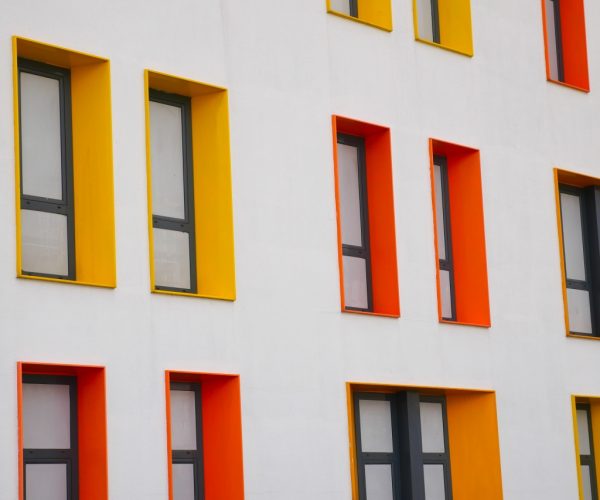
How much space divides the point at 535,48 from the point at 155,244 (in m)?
8.01

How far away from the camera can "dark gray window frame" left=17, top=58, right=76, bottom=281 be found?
16062 millimetres

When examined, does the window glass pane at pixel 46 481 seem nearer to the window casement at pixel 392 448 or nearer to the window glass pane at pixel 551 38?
the window casement at pixel 392 448

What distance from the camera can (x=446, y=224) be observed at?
68.8 feet

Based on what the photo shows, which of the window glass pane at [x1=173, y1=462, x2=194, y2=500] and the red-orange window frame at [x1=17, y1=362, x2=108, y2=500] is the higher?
the red-orange window frame at [x1=17, y1=362, x2=108, y2=500]

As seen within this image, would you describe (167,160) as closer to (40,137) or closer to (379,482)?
(40,137)

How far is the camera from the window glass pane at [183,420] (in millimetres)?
16812

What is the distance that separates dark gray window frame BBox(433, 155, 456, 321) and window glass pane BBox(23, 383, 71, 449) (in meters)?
6.71

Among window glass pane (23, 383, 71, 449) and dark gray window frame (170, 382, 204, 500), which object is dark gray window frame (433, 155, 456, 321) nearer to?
dark gray window frame (170, 382, 204, 500)

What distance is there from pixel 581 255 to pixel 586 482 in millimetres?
3574

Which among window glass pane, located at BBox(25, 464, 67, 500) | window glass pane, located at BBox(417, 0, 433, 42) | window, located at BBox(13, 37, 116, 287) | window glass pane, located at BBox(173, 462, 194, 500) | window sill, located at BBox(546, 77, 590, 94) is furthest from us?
window sill, located at BBox(546, 77, 590, 94)

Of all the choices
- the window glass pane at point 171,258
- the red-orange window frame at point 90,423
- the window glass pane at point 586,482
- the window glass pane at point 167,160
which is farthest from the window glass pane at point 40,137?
the window glass pane at point 586,482

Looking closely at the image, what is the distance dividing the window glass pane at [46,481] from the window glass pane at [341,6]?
25.3ft

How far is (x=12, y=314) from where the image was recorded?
48.9ft

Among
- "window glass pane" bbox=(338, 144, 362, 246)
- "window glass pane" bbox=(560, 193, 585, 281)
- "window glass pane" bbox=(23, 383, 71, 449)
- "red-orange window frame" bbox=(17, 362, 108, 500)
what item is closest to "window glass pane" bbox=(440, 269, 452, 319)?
"window glass pane" bbox=(338, 144, 362, 246)
